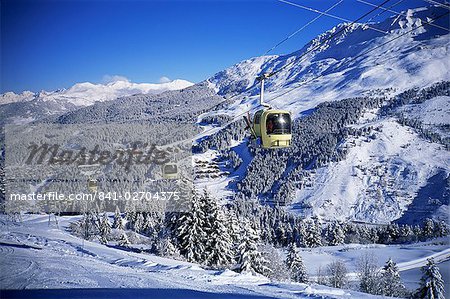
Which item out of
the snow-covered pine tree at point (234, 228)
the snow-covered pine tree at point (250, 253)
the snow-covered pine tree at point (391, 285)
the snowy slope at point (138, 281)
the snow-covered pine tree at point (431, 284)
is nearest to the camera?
the snowy slope at point (138, 281)

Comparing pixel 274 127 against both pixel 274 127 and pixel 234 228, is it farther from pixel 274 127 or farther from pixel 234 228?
pixel 234 228

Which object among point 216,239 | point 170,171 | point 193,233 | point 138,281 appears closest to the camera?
point 138,281

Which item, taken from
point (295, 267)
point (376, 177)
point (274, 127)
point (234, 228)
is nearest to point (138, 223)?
point (295, 267)

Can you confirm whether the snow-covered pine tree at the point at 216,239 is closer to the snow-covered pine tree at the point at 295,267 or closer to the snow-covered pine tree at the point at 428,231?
the snow-covered pine tree at the point at 295,267

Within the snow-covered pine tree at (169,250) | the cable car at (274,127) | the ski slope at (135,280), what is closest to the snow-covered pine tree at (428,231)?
the snow-covered pine tree at (169,250)

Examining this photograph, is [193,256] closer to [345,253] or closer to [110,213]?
[345,253]

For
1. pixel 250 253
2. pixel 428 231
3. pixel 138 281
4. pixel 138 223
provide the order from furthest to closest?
pixel 428 231 < pixel 138 223 < pixel 250 253 < pixel 138 281
